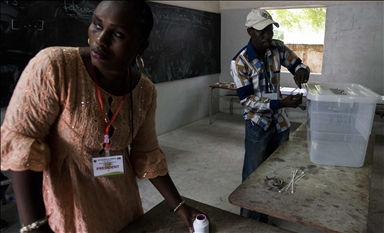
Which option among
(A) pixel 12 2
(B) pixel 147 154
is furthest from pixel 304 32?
(B) pixel 147 154

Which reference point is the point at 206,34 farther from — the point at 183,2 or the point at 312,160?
the point at 312,160

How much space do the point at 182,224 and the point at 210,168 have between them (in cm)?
232

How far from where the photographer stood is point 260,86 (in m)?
1.91

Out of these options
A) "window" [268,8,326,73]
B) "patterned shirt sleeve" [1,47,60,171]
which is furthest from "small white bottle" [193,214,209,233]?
"window" [268,8,326,73]

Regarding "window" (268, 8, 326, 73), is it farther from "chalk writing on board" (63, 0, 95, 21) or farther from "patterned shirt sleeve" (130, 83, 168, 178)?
"patterned shirt sleeve" (130, 83, 168, 178)

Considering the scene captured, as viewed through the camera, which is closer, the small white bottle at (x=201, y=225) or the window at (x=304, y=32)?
the small white bottle at (x=201, y=225)

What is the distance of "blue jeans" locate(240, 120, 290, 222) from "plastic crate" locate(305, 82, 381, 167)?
430mm

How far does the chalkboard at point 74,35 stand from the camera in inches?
97.9

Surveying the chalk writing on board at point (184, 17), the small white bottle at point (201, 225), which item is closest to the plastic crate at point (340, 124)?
the small white bottle at point (201, 225)

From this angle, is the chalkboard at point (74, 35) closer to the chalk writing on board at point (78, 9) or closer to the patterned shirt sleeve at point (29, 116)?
the chalk writing on board at point (78, 9)

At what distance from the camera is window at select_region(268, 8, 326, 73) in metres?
5.40

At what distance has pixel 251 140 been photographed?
197cm

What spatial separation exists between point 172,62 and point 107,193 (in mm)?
3854

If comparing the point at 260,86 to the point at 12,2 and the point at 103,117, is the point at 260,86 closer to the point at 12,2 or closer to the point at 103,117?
the point at 103,117
